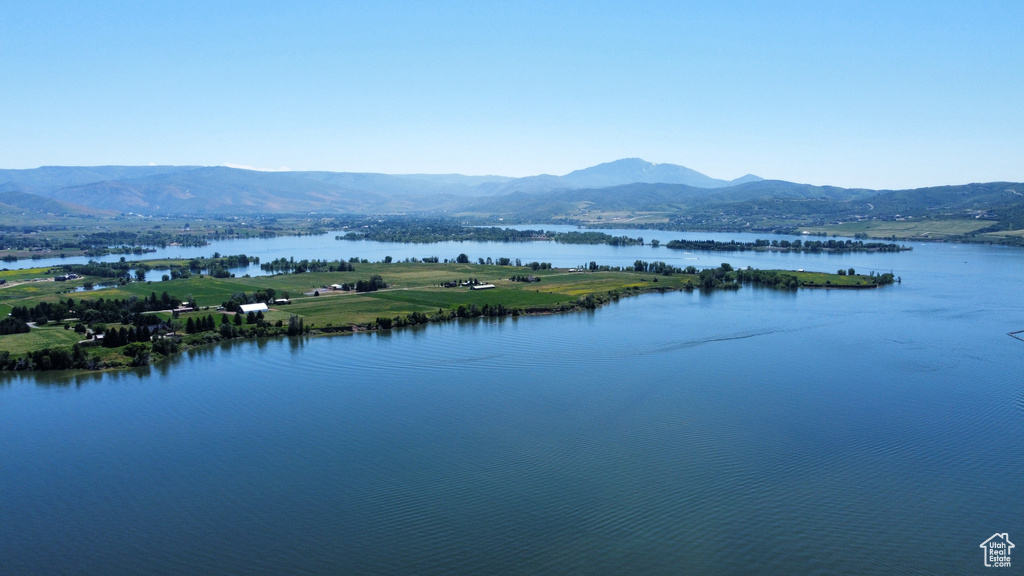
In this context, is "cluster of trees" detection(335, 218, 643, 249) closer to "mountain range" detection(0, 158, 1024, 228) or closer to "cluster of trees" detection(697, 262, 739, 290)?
"cluster of trees" detection(697, 262, 739, 290)

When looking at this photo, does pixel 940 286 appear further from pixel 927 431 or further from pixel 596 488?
pixel 596 488

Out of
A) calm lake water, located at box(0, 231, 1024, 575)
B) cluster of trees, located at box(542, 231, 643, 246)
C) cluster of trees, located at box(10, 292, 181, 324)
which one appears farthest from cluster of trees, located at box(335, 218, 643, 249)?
calm lake water, located at box(0, 231, 1024, 575)

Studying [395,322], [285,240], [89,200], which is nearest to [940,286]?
[395,322]

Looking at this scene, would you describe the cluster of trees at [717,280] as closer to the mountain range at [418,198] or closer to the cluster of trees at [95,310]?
the cluster of trees at [95,310]

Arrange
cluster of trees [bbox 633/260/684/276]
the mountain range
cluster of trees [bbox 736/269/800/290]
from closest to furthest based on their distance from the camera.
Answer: cluster of trees [bbox 736/269/800/290]
cluster of trees [bbox 633/260/684/276]
the mountain range

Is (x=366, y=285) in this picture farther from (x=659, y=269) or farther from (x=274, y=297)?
(x=659, y=269)
